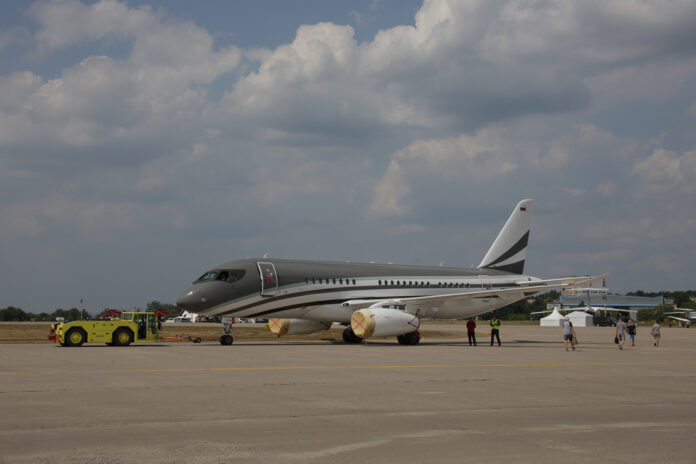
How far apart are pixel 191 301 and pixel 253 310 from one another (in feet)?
9.96

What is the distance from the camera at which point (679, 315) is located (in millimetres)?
119750

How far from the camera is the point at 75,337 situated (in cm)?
3011

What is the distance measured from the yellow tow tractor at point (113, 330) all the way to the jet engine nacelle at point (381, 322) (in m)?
9.66

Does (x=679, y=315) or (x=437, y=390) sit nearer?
(x=437, y=390)

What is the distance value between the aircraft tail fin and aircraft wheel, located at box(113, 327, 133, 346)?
21717mm

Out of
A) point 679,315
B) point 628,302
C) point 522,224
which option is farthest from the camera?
point 628,302

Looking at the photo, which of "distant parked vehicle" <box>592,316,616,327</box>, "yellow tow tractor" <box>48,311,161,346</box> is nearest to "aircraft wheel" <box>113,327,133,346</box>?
"yellow tow tractor" <box>48,311,161,346</box>

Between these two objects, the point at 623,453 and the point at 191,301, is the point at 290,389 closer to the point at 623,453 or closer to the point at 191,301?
the point at 623,453

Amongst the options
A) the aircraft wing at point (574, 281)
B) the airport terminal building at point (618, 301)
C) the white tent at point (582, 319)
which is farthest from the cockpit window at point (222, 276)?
the airport terminal building at point (618, 301)

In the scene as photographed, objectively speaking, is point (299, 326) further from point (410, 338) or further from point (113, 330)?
point (113, 330)

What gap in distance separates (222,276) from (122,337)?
5.25m

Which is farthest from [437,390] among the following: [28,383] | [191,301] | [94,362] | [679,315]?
[679,315]

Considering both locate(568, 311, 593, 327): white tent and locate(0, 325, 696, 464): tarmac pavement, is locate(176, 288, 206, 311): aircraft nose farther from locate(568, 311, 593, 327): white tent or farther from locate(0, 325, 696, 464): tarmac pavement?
locate(568, 311, 593, 327): white tent

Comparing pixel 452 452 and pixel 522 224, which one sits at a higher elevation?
pixel 522 224
